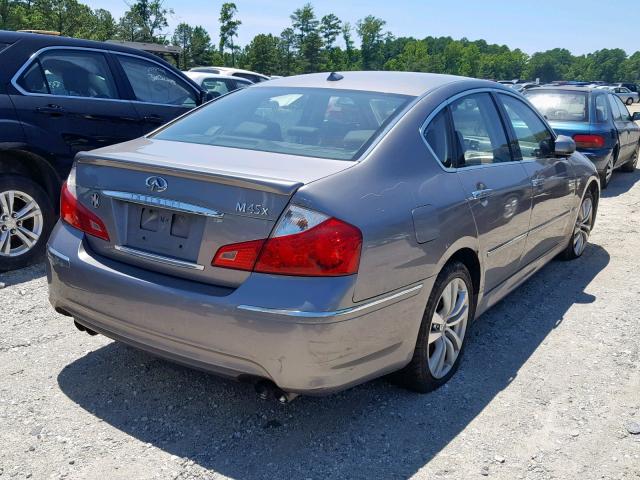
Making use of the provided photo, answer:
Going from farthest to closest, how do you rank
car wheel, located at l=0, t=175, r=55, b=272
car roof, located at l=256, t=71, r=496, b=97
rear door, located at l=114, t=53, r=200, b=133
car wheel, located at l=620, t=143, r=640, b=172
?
car wheel, located at l=620, t=143, r=640, b=172 < rear door, located at l=114, t=53, r=200, b=133 < car wheel, located at l=0, t=175, r=55, b=272 < car roof, located at l=256, t=71, r=496, b=97

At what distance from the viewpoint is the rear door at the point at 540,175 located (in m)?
4.38

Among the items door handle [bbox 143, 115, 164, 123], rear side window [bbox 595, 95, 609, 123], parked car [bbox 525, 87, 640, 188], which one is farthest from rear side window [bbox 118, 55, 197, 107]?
rear side window [bbox 595, 95, 609, 123]

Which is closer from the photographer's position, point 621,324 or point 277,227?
point 277,227

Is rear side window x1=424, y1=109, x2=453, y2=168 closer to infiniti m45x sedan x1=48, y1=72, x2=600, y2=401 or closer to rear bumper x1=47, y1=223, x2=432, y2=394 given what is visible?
infiniti m45x sedan x1=48, y1=72, x2=600, y2=401

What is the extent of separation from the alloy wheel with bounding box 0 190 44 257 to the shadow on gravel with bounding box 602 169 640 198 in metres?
8.17

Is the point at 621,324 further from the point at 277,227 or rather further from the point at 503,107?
the point at 277,227

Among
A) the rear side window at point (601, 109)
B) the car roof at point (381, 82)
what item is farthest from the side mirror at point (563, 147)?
the rear side window at point (601, 109)

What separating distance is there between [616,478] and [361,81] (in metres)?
2.51

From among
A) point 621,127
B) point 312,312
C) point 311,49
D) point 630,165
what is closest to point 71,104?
point 312,312

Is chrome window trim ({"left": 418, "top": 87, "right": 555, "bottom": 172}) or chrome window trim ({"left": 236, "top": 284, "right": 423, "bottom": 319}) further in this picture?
chrome window trim ({"left": 418, "top": 87, "right": 555, "bottom": 172})

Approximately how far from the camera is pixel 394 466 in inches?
108

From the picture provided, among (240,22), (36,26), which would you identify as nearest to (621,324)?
(36,26)

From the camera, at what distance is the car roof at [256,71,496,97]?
359 centimetres

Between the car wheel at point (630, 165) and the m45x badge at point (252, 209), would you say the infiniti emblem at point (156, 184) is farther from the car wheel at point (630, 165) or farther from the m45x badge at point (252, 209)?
the car wheel at point (630, 165)
